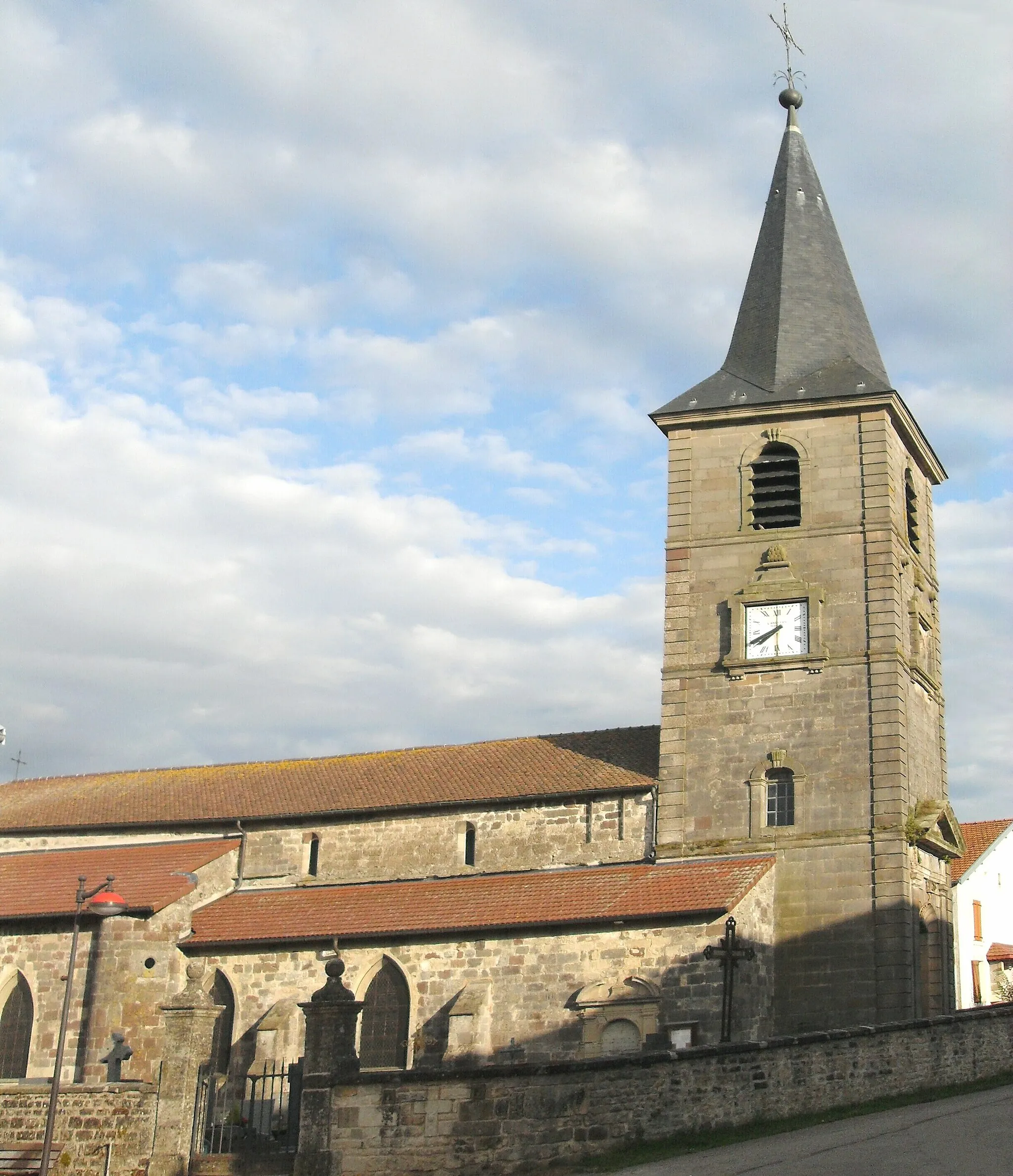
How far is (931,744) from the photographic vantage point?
91.3ft

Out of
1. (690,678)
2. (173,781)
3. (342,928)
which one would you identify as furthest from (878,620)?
(173,781)

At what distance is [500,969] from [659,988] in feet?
8.89

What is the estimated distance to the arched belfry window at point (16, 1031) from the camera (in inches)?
1037

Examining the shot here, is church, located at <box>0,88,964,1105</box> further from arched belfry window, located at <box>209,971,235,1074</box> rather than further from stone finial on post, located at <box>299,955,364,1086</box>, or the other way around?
stone finial on post, located at <box>299,955,364,1086</box>

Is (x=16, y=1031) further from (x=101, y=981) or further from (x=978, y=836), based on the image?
(x=978, y=836)

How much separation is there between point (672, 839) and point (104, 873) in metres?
10.8

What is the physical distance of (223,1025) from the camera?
1023 inches

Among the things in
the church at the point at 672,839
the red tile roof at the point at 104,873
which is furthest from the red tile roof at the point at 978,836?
the red tile roof at the point at 104,873

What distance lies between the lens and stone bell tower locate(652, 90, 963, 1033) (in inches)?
976

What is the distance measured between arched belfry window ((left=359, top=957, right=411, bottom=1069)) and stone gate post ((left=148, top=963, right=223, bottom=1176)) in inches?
222

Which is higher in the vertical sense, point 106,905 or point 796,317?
point 796,317

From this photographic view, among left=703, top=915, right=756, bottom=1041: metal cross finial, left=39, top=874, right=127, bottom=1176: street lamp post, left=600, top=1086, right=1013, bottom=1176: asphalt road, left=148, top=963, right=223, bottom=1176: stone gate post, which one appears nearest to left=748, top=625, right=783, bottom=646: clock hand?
left=703, top=915, right=756, bottom=1041: metal cross finial

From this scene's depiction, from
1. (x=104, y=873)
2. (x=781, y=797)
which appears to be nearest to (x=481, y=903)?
(x=781, y=797)

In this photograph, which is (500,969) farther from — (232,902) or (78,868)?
(78,868)
